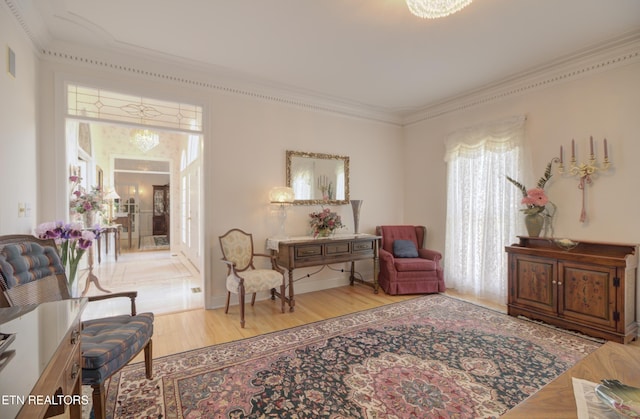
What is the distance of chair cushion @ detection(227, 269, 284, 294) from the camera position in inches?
130

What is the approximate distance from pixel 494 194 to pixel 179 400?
414 centimetres

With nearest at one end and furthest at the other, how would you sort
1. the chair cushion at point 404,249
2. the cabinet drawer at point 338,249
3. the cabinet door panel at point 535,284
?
1. the cabinet door panel at point 535,284
2. the cabinet drawer at point 338,249
3. the chair cushion at point 404,249

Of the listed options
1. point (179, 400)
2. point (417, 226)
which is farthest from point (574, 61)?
point (179, 400)

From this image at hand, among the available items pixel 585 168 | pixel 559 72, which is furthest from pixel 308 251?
pixel 559 72

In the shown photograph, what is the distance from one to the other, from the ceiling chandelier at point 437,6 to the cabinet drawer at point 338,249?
2726 mm

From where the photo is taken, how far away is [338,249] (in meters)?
4.09

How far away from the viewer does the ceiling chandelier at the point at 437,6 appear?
6.68 ft

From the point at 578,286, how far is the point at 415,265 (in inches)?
69.7

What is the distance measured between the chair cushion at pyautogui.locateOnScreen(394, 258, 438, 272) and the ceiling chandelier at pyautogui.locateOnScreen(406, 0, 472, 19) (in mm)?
3068

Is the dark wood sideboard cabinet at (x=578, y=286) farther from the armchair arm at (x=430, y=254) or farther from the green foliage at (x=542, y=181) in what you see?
the armchair arm at (x=430, y=254)

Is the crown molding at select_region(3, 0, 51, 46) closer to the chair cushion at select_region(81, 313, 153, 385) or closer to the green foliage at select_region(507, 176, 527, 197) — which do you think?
the chair cushion at select_region(81, 313, 153, 385)

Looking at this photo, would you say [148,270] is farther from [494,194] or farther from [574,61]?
[574,61]

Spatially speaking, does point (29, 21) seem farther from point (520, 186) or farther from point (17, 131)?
point (520, 186)

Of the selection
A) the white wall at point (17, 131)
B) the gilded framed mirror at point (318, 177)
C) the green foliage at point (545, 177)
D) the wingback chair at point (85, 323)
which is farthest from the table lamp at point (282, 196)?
the green foliage at point (545, 177)
